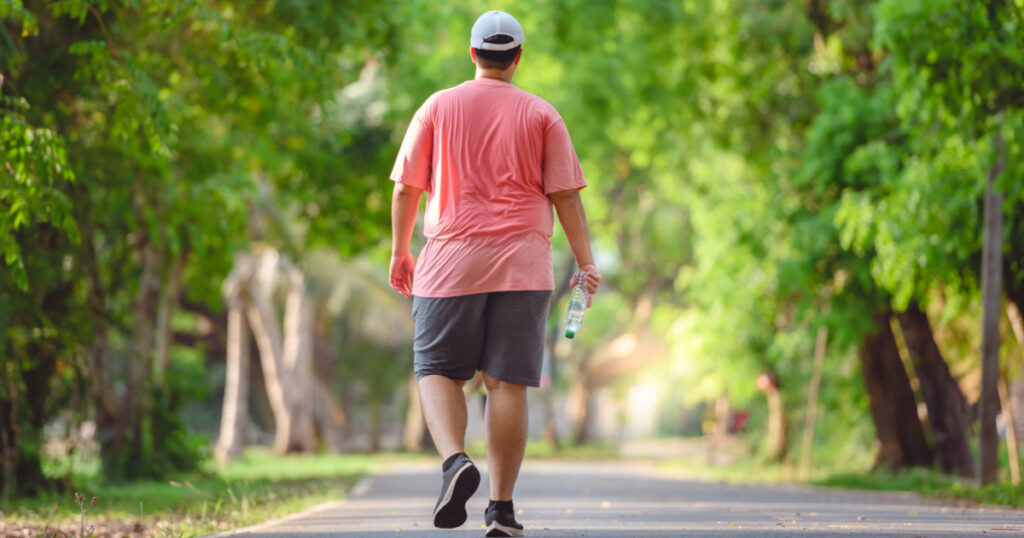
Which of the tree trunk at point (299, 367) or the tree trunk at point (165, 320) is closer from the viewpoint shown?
the tree trunk at point (165, 320)

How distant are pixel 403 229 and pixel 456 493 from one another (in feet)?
4.02

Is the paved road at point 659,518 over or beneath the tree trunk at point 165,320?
beneath

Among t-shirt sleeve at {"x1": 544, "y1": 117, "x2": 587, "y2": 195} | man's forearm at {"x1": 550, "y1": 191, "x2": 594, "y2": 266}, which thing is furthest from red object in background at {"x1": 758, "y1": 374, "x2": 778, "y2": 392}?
t-shirt sleeve at {"x1": 544, "y1": 117, "x2": 587, "y2": 195}

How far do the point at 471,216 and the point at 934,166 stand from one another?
8028mm

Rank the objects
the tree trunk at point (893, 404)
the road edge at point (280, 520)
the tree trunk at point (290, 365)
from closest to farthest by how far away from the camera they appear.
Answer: the road edge at point (280, 520) → the tree trunk at point (893, 404) → the tree trunk at point (290, 365)

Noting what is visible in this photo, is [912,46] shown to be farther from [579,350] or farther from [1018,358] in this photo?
[579,350]

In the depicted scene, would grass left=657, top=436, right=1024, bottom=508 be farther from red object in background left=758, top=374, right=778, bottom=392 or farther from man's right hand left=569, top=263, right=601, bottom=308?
man's right hand left=569, top=263, right=601, bottom=308

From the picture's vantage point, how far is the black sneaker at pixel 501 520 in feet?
18.1

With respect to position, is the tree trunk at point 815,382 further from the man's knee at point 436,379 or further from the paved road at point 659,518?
the man's knee at point 436,379

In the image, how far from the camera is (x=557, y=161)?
18.6 feet

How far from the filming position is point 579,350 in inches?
1758

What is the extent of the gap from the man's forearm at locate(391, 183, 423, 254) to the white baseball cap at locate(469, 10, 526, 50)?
0.68 m

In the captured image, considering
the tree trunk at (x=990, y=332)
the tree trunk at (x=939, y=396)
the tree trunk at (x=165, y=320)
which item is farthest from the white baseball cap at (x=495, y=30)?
the tree trunk at (x=939, y=396)

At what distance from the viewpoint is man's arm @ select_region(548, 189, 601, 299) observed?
5.68 m
